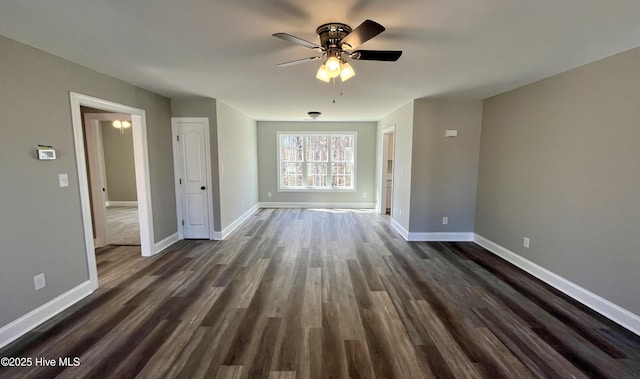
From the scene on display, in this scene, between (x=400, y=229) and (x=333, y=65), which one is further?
(x=400, y=229)

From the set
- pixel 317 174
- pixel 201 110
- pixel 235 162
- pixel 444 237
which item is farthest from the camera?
pixel 317 174

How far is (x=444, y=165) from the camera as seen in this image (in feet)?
15.0

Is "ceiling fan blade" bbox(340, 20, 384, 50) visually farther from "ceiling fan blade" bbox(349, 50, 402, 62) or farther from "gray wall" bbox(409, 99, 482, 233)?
"gray wall" bbox(409, 99, 482, 233)

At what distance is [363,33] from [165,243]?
14.2 feet

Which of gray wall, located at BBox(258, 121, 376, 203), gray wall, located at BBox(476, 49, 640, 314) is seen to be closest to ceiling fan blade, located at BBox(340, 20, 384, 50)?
gray wall, located at BBox(476, 49, 640, 314)

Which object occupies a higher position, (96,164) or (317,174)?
(96,164)

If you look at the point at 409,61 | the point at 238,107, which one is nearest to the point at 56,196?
the point at 238,107

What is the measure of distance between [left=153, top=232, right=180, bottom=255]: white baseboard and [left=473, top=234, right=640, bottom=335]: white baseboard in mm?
5291

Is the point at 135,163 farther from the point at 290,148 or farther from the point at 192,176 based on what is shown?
the point at 290,148

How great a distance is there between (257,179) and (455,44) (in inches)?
242

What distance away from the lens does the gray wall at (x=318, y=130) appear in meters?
7.45

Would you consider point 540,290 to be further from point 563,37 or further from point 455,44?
point 455,44

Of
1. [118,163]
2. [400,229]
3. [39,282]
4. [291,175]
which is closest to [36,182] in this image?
[39,282]

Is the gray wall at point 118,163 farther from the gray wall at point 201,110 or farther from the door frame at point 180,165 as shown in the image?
the gray wall at point 201,110
